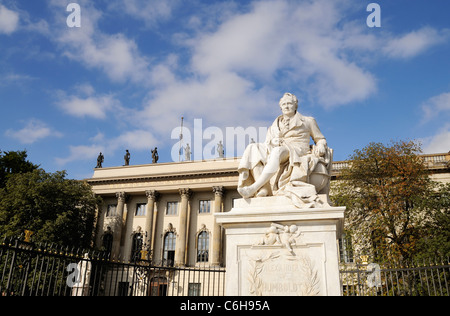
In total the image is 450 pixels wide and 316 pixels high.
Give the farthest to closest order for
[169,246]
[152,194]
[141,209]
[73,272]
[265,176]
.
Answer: [141,209], [152,194], [169,246], [73,272], [265,176]

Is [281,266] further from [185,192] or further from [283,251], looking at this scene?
[185,192]

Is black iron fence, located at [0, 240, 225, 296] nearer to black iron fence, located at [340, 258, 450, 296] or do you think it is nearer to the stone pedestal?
the stone pedestal

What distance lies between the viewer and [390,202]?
70.6ft

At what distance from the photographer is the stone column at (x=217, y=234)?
114ft

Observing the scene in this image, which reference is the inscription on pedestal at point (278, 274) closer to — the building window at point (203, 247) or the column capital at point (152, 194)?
the building window at point (203, 247)

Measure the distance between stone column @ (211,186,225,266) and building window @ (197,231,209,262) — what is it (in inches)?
62.3

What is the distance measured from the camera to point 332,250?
4.59 meters

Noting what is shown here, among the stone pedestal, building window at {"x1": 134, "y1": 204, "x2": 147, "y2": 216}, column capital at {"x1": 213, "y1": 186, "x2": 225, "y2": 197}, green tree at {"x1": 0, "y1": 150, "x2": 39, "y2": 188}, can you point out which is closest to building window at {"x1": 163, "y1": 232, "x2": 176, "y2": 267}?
building window at {"x1": 134, "y1": 204, "x2": 147, "y2": 216}

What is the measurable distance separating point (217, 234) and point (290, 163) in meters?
31.3

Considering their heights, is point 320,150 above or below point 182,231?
below

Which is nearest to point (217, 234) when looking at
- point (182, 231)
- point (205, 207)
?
point (182, 231)
